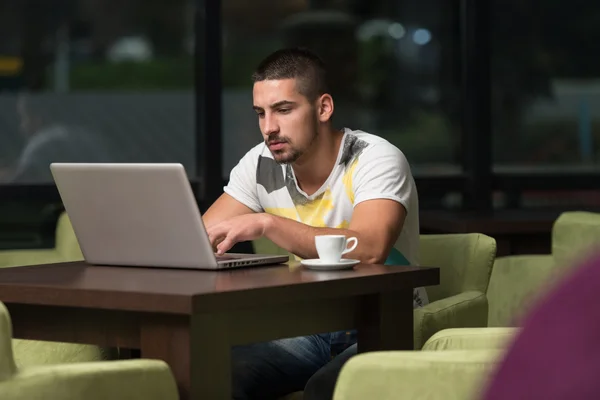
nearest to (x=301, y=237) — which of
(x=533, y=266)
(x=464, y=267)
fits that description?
(x=464, y=267)

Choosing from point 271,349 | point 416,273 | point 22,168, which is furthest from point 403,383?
point 22,168

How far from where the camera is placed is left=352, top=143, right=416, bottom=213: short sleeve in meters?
2.76

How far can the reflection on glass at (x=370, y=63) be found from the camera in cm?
570

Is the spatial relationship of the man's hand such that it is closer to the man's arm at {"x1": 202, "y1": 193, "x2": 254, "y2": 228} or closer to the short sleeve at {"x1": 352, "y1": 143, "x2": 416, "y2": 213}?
the short sleeve at {"x1": 352, "y1": 143, "x2": 416, "y2": 213}

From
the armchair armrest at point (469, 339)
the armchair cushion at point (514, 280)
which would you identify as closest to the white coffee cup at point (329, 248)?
the armchair armrest at point (469, 339)

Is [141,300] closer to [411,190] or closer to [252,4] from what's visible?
[411,190]

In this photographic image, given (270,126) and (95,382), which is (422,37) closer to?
(270,126)

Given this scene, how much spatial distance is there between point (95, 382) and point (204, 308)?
0.22 m

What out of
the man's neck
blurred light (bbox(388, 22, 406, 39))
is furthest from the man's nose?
blurred light (bbox(388, 22, 406, 39))

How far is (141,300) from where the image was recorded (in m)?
1.92

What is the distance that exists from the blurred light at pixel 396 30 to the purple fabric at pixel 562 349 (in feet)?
18.3

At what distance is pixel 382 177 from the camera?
110 inches

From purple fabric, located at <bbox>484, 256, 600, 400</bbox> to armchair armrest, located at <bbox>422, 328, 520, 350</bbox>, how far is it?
1.41m

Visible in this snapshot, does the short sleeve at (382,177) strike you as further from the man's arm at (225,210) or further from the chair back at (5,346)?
the chair back at (5,346)
